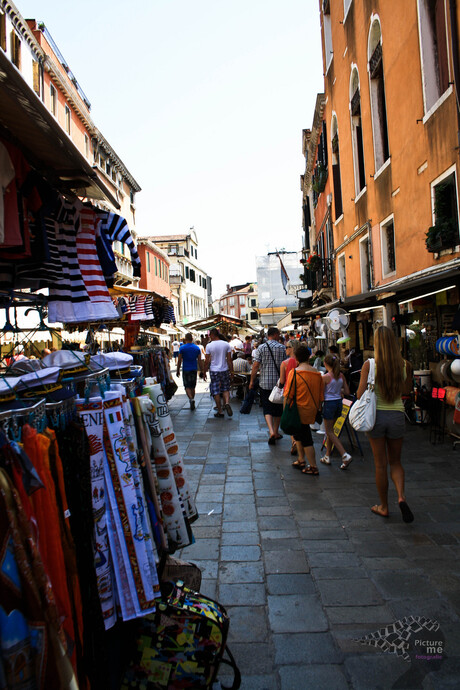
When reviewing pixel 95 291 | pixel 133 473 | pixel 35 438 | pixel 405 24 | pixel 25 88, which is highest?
pixel 405 24

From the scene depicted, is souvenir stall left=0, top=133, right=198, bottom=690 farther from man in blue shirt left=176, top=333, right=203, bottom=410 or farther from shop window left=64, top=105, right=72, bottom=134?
shop window left=64, top=105, right=72, bottom=134

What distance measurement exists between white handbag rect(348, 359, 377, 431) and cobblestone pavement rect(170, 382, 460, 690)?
34.5 inches

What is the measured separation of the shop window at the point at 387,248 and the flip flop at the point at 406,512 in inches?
318

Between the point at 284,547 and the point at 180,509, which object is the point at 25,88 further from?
the point at 284,547

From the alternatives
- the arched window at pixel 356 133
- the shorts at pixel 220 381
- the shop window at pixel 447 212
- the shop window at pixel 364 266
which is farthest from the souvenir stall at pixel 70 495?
the arched window at pixel 356 133

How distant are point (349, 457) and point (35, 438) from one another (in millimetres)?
5185

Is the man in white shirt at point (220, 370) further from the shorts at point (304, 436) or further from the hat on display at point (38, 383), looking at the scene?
the hat on display at point (38, 383)

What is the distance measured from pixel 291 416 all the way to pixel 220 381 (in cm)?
449

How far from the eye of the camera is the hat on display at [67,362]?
233cm

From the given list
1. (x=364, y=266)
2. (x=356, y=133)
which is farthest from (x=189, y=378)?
(x=356, y=133)

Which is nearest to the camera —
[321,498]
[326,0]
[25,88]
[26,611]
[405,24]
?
[26,611]

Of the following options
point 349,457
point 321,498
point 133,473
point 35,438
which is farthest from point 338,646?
point 349,457

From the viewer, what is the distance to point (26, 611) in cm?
148

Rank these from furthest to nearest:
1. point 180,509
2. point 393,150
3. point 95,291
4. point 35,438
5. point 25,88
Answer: point 393,150 → point 95,291 → point 180,509 → point 25,88 → point 35,438
